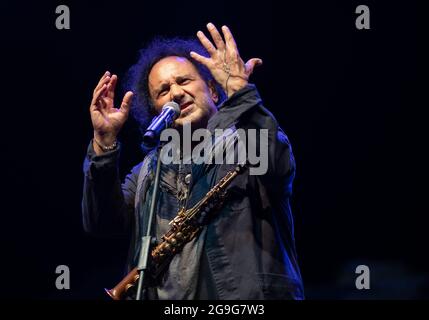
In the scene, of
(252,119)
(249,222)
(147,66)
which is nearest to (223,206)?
(249,222)

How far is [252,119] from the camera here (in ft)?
8.25

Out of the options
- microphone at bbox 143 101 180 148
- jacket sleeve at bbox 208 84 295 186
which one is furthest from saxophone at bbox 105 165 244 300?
microphone at bbox 143 101 180 148

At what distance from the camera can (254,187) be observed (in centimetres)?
264

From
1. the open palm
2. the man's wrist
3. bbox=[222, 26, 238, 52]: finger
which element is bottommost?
the man's wrist

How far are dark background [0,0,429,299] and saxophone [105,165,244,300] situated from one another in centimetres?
122

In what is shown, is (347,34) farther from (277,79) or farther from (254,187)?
(254,187)

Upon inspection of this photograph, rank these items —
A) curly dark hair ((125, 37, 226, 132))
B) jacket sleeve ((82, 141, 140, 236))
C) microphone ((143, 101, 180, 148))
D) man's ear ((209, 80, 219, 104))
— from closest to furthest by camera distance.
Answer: microphone ((143, 101, 180, 148)) → jacket sleeve ((82, 141, 140, 236)) → man's ear ((209, 80, 219, 104)) → curly dark hair ((125, 37, 226, 132))

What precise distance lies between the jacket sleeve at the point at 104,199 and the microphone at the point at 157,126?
1.22 ft

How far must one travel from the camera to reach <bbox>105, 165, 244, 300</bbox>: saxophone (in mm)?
2629

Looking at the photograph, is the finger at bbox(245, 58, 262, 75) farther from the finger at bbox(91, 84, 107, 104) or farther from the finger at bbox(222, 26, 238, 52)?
the finger at bbox(91, 84, 107, 104)

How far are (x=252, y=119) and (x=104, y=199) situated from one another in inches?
31.4

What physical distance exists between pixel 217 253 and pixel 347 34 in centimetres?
173
